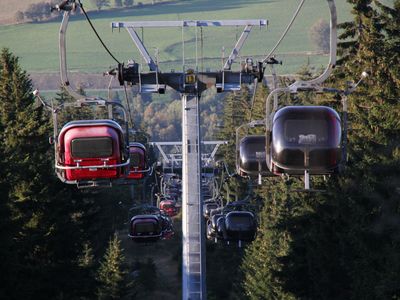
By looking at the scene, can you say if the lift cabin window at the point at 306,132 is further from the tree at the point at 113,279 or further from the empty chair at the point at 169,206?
the empty chair at the point at 169,206

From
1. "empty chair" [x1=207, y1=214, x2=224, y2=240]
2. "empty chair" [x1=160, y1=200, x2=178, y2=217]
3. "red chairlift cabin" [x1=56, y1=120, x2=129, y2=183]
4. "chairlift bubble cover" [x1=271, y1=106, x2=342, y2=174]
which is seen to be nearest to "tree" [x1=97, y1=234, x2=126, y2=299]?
"empty chair" [x1=160, y1=200, x2=178, y2=217]

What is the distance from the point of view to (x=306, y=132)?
21.2 meters

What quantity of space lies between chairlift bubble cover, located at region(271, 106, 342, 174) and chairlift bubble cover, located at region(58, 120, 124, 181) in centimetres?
405

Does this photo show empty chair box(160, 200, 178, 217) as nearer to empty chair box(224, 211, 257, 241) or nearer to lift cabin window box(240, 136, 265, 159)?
empty chair box(224, 211, 257, 241)

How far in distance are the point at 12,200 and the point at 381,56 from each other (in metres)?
17.4

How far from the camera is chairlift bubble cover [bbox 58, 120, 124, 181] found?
77.3ft

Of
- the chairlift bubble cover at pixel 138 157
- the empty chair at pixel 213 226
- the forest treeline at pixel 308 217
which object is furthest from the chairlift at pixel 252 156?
the empty chair at pixel 213 226

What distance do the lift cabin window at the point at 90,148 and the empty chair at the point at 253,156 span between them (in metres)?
8.71

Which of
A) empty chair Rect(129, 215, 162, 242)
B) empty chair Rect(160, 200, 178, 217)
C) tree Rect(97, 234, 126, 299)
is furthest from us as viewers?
empty chair Rect(160, 200, 178, 217)

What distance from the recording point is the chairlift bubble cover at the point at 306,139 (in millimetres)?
20969

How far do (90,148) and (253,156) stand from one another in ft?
29.5

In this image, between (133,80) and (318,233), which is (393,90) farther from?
(133,80)

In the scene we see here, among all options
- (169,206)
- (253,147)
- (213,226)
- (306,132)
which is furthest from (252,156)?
(169,206)

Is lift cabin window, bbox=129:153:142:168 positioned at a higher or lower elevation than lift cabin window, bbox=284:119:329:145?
higher
